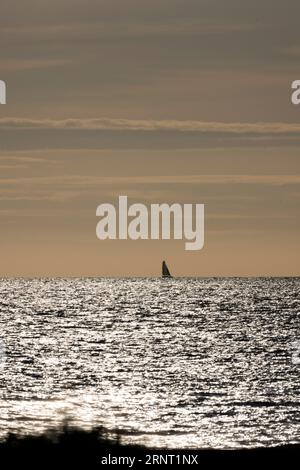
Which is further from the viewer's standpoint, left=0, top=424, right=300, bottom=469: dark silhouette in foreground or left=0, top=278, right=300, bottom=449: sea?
left=0, top=278, right=300, bottom=449: sea

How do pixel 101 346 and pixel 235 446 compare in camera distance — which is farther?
pixel 101 346

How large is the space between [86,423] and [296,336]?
77448 mm

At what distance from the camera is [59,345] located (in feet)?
364

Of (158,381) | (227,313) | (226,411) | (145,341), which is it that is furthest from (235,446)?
(227,313)

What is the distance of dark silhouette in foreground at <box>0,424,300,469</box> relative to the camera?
3208 cm

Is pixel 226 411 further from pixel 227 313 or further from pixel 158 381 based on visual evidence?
pixel 227 313
